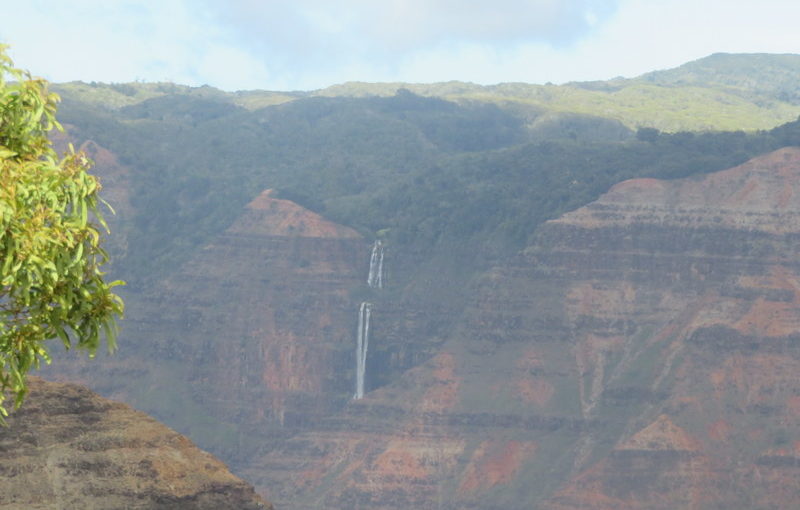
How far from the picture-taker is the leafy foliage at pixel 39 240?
1777 cm

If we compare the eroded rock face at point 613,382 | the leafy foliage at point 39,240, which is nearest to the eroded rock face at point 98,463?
the leafy foliage at point 39,240

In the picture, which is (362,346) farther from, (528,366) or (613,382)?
(613,382)

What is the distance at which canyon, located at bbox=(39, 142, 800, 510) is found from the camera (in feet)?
368

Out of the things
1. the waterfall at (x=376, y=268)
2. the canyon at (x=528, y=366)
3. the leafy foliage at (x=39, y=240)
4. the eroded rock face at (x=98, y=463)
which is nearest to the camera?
the leafy foliage at (x=39, y=240)

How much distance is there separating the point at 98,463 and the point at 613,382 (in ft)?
234

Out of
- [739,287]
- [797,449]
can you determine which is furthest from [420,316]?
[797,449]

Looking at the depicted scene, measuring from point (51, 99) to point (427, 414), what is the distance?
4196 inches

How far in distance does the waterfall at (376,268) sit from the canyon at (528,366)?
0.86m

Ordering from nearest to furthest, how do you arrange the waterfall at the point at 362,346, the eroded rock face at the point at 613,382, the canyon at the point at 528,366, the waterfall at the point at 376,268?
the eroded rock face at the point at 613,382 < the canyon at the point at 528,366 < the waterfall at the point at 362,346 < the waterfall at the point at 376,268

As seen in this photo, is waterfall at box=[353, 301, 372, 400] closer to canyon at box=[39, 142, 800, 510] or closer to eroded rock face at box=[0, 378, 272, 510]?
canyon at box=[39, 142, 800, 510]

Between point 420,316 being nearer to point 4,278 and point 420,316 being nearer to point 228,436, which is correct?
point 228,436

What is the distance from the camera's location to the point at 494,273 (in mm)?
130250

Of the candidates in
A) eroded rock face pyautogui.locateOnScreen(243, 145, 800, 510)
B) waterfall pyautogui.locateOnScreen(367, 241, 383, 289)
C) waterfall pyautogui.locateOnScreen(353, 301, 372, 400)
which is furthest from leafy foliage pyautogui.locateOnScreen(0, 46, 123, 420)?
waterfall pyautogui.locateOnScreen(367, 241, 383, 289)

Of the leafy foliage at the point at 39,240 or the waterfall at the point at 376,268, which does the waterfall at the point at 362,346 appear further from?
the leafy foliage at the point at 39,240
